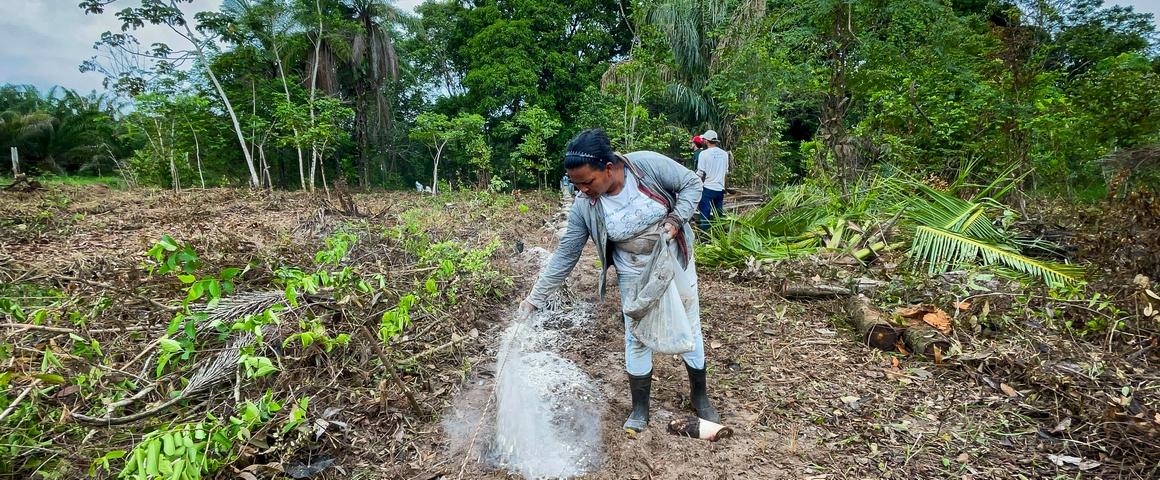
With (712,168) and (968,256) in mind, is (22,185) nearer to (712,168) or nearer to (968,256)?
(712,168)

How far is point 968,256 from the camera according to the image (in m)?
3.75

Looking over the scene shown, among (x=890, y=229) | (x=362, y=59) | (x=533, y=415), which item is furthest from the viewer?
(x=362, y=59)

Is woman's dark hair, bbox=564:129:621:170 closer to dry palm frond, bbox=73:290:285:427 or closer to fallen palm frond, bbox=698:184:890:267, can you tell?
dry palm frond, bbox=73:290:285:427

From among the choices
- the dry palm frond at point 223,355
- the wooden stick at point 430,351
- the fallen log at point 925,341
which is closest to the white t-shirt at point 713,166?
the fallen log at point 925,341

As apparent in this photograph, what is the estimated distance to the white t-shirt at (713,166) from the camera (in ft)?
19.5

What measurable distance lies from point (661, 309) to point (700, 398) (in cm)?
65

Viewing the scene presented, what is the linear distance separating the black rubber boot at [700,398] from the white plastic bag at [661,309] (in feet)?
1.07

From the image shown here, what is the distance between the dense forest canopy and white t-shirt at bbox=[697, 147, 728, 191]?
4.40 feet

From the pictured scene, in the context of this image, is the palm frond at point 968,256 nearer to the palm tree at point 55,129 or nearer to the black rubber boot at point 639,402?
the black rubber boot at point 639,402

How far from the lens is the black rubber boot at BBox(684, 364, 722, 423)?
7.50 ft

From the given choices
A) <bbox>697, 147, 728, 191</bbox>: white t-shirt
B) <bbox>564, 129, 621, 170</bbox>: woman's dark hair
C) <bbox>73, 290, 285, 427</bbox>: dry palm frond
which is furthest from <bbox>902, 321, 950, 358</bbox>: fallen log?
<bbox>73, 290, 285, 427</bbox>: dry palm frond

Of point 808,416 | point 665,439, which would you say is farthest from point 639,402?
point 808,416

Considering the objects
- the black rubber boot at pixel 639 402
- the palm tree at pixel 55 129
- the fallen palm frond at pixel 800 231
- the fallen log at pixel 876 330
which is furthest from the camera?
the palm tree at pixel 55 129

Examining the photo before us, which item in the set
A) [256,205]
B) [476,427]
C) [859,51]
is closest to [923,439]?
[476,427]
